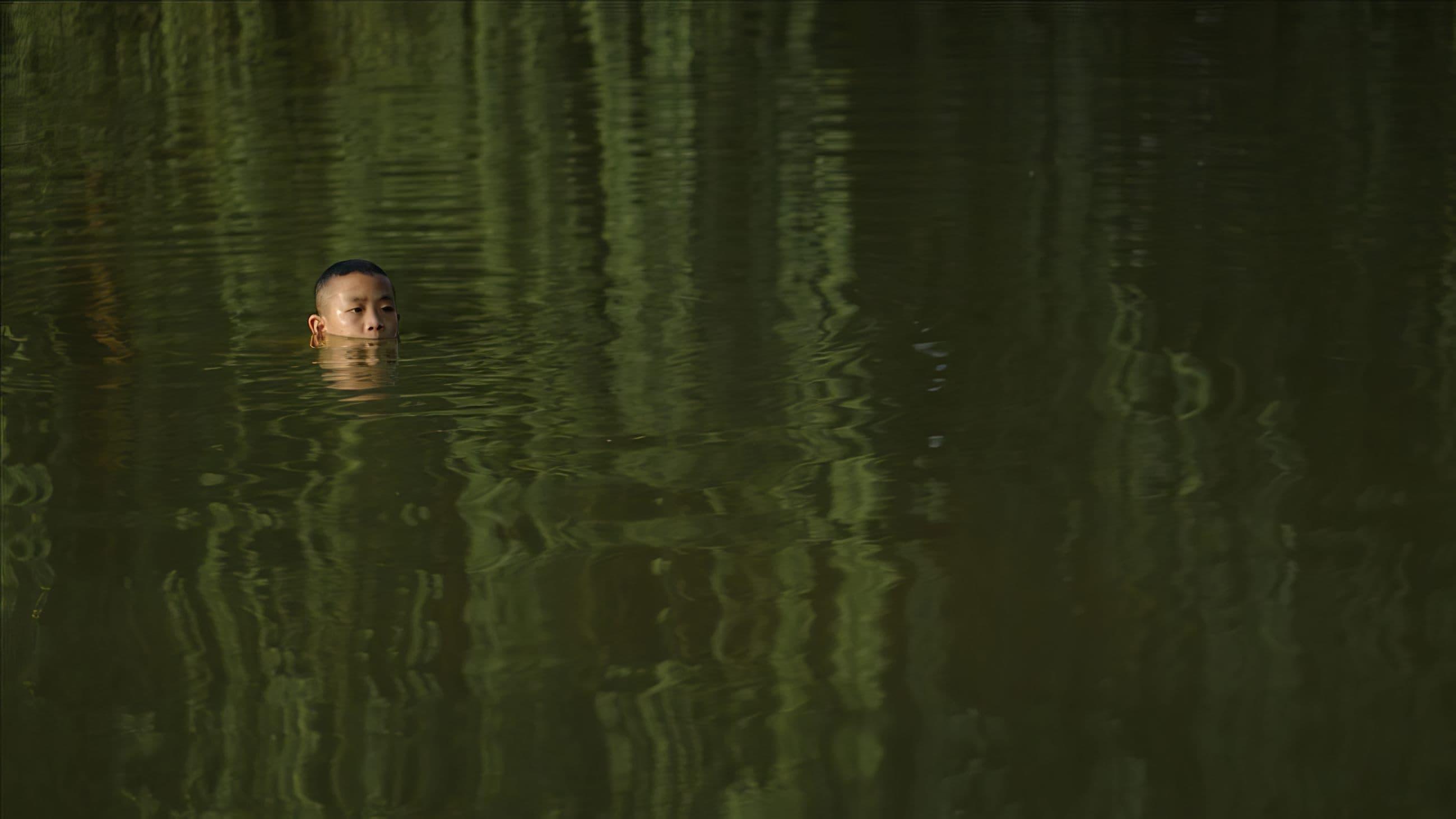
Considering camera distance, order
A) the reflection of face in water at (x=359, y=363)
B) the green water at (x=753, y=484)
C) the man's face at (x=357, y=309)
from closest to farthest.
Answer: the green water at (x=753, y=484) < the reflection of face in water at (x=359, y=363) < the man's face at (x=357, y=309)

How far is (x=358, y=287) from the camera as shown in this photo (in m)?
5.02

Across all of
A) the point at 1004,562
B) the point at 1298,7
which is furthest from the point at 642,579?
the point at 1298,7

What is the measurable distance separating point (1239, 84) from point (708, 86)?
2802mm

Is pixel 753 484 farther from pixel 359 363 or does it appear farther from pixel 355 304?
pixel 355 304

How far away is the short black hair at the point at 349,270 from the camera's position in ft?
16.6

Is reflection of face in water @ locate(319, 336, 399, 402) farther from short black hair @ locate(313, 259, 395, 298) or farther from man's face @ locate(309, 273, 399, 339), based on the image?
short black hair @ locate(313, 259, 395, 298)

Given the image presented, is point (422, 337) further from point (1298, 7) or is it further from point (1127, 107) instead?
point (1298, 7)

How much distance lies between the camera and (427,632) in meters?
3.12

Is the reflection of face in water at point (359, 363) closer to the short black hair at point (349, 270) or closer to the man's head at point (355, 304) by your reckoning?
the man's head at point (355, 304)

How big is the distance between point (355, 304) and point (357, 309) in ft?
0.05

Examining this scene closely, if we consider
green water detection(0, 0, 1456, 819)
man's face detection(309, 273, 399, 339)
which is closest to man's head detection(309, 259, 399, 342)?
man's face detection(309, 273, 399, 339)

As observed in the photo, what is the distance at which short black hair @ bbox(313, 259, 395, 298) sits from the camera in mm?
5066

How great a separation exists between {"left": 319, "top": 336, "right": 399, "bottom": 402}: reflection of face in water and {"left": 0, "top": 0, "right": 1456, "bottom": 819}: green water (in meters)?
0.02

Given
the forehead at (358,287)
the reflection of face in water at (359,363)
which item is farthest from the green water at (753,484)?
the forehead at (358,287)
